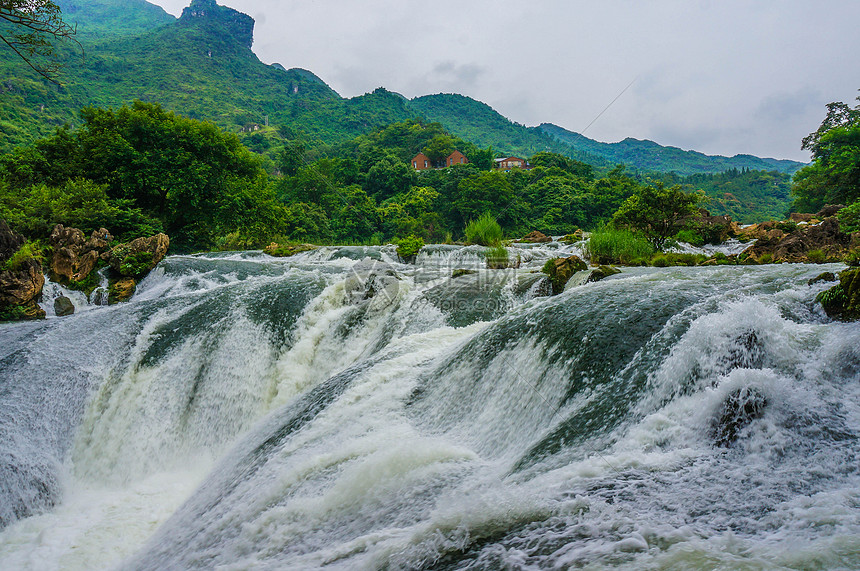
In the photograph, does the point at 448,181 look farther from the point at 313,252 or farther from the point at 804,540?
the point at 804,540

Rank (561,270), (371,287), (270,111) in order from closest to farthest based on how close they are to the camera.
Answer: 1. (561,270)
2. (371,287)
3. (270,111)

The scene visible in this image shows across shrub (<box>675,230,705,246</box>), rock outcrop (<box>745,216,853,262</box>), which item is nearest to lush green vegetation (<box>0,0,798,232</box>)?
rock outcrop (<box>745,216,853,262</box>)

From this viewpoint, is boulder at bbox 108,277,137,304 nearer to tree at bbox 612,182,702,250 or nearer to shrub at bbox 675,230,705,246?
tree at bbox 612,182,702,250

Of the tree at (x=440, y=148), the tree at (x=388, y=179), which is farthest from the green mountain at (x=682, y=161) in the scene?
the tree at (x=388, y=179)

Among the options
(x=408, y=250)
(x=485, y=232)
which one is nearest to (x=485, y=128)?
(x=485, y=232)

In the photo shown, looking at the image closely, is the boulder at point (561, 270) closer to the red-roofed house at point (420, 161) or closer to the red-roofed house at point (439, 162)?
the red-roofed house at point (439, 162)

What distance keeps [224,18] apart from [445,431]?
188151mm

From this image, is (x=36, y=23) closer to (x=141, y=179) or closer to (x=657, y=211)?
(x=141, y=179)

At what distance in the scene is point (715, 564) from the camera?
185 cm

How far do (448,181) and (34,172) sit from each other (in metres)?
32.8

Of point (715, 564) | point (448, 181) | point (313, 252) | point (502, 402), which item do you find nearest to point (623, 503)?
point (715, 564)

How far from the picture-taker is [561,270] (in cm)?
852

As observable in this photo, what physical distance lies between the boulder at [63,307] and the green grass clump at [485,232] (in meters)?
12.6

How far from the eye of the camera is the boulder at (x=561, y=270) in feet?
27.3
